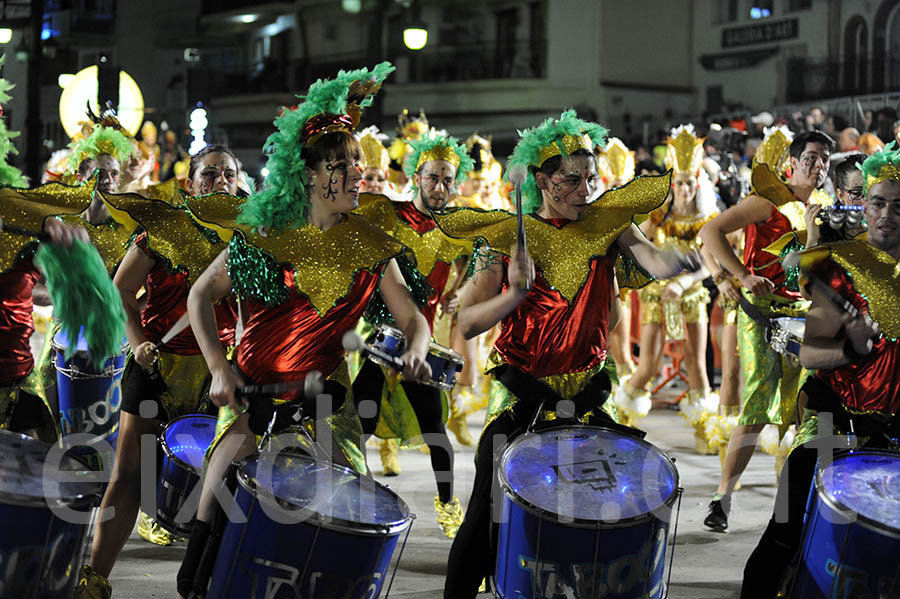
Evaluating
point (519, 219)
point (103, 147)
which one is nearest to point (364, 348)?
point (519, 219)

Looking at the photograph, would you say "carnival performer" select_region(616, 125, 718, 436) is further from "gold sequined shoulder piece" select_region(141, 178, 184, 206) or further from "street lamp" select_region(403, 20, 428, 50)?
"street lamp" select_region(403, 20, 428, 50)

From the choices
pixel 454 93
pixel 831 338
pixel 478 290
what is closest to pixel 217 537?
pixel 478 290

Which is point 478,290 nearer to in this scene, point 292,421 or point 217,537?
point 292,421

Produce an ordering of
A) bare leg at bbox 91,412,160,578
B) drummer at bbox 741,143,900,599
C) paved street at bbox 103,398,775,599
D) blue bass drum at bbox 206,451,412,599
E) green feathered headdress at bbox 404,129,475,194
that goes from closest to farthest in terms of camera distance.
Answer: blue bass drum at bbox 206,451,412,599
drummer at bbox 741,143,900,599
bare leg at bbox 91,412,160,578
paved street at bbox 103,398,775,599
green feathered headdress at bbox 404,129,475,194

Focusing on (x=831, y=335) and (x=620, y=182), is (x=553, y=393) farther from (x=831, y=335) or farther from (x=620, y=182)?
(x=620, y=182)

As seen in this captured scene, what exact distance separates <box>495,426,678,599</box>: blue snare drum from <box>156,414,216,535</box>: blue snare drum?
4.11 feet

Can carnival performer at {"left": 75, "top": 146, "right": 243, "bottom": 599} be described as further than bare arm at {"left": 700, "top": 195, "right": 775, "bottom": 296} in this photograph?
No

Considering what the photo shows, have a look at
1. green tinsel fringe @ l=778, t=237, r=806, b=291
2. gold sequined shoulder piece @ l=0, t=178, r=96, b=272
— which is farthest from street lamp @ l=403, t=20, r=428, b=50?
gold sequined shoulder piece @ l=0, t=178, r=96, b=272

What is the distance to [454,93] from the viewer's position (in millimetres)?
32031

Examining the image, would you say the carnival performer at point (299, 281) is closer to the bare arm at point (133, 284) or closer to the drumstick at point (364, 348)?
the drumstick at point (364, 348)

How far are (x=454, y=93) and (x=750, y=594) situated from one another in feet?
94.8

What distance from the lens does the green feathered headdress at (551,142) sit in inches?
161

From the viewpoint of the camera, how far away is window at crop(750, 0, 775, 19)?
29.3m

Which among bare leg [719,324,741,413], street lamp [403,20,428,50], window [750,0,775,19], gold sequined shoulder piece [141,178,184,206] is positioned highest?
window [750,0,775,19]
